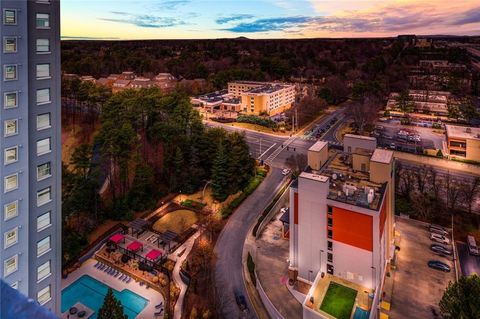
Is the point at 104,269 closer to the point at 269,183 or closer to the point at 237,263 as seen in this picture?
the point at 237,263

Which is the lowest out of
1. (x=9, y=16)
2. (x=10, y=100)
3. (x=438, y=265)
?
(x=438, y=265)

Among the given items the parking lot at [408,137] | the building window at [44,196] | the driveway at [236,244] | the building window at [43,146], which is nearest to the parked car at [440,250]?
the driveway at [236,244]

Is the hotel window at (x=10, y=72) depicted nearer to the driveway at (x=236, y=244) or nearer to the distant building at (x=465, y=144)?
the driveway at (x=236, y=244)

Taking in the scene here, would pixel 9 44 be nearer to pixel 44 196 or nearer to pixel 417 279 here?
pixel 44 196

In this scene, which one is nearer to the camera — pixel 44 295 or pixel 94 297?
pixel 44 295

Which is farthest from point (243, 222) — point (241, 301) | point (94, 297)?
point (94, 297)

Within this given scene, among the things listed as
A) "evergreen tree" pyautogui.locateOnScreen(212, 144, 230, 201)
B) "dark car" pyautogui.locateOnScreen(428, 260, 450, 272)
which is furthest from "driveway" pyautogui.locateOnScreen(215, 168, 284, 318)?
"dark car" pyautogui.locateOnScreen(428, 260, 450, 272)

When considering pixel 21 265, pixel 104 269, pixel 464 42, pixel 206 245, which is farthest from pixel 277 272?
pixel 464 42
